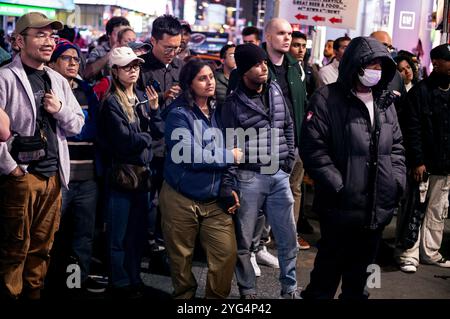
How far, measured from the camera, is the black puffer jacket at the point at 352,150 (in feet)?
15.9

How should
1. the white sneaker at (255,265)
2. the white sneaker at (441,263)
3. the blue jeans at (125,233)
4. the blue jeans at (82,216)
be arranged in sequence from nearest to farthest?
the blue jeans at (125,233) → the blue jeans at (82,216) → the white sneaker at (255,265) → the white sneaker at (441,263)

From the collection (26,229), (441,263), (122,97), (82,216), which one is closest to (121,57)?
(122,97)

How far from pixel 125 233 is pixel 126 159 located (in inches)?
26.4

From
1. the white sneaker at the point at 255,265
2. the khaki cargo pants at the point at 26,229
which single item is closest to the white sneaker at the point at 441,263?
the white sneaker at the point at 255,265

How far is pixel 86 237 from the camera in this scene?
6000mm

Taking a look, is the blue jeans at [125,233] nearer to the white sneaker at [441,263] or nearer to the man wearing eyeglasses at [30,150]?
the man wearing eyeglasses at [30,150]

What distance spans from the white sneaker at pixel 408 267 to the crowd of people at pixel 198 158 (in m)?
1.04

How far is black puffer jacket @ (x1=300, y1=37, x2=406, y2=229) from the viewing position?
485cm

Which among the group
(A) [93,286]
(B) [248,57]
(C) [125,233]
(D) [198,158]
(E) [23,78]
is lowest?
(A) [93,286]

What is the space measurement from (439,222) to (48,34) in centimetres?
450

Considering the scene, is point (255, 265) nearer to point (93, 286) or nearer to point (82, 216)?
point (93, 286)

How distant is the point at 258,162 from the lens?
5648 mm
